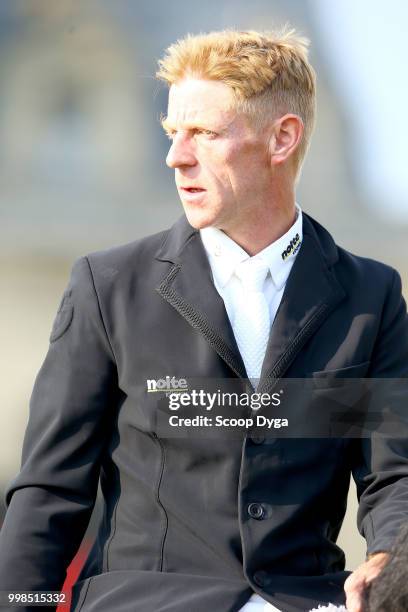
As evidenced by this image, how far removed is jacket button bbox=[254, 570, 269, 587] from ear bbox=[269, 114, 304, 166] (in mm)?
760

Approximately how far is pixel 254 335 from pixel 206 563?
43 cm

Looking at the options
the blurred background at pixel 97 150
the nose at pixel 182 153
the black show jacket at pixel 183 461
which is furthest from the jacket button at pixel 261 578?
the blurred background at pixel 97 150

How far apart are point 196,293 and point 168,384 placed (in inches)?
7.0

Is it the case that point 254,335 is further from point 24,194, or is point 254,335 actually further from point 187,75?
point 24,194

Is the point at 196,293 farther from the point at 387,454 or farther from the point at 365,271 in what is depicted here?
the point at 387,454

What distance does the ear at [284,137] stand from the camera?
2299 mm

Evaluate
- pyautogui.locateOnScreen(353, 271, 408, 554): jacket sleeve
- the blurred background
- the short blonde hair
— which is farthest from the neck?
the blurred background

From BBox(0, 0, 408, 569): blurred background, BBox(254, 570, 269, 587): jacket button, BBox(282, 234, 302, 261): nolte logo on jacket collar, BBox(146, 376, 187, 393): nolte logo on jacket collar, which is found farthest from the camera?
BBox(0, 0, 408, 569): blurred background

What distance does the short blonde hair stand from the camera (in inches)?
88.0

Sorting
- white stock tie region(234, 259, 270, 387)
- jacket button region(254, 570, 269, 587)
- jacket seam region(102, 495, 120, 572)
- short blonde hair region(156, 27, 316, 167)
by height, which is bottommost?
jacket button region(254, 570, 269, 587)

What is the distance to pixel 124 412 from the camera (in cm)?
226

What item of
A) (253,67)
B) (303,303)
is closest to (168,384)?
(303,303)

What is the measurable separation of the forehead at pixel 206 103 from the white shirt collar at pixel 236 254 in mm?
222

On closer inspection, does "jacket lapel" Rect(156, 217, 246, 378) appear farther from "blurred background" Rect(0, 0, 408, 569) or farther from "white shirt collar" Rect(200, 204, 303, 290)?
"blurred background" Rect(0, 0, 408, 569)
